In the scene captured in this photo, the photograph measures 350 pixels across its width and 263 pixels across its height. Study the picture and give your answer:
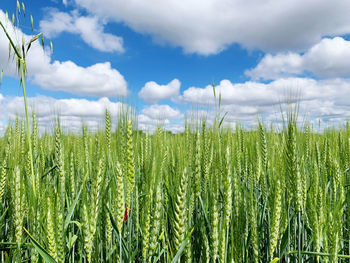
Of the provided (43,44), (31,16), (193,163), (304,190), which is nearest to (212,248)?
(193,163)

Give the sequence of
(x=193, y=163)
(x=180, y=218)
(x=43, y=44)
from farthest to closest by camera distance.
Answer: (x=193, y=163)
(x=43, y=44)
(x=180, y=218)

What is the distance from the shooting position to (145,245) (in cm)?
117

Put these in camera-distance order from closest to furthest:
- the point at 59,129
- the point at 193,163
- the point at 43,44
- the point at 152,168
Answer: the point at 152,168
the point at 43,44
the point at 193,163
the point at 59,129

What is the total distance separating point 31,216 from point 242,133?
2796 millimetres

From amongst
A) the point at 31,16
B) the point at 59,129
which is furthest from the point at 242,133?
the point at 31,16

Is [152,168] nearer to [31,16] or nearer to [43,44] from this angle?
[43,44]

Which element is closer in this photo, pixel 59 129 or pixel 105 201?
pixel 105 201

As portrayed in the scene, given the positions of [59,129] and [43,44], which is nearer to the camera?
[43,44]

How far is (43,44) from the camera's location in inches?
58.6

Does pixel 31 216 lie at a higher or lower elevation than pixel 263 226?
higher

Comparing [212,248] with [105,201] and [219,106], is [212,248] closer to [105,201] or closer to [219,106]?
[105,201]

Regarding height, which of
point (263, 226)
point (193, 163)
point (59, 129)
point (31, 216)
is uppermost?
point (59, 129)

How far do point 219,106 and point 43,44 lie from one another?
112cm

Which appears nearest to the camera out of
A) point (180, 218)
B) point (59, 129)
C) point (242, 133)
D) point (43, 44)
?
point (180, 218)
